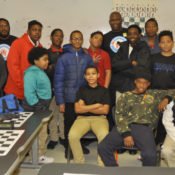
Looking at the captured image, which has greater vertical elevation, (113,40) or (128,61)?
(113,40)

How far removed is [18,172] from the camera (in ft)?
8.38

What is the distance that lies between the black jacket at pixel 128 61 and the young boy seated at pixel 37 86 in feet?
3.32

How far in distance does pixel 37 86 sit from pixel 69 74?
0.46m

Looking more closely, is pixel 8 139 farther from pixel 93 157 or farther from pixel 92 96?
pixel 93 157

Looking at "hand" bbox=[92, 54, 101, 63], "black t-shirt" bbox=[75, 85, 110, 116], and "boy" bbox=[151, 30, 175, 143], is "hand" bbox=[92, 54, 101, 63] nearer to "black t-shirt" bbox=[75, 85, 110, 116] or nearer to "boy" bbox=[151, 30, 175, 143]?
"black t-shirt" bbox=[75, 85, 110, 116]

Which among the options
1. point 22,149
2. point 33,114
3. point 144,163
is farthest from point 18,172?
point 144,163

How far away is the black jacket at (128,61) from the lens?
9.59 ft

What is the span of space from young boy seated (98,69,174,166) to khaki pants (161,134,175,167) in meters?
0.14

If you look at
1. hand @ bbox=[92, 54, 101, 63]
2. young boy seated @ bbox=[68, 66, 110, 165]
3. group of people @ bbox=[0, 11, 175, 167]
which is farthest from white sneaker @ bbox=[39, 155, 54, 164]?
hand @ bbox=[92, 54, 101, 63]

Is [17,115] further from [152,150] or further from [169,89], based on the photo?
[169,89]

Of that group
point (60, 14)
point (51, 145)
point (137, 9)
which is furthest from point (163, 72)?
point (60, 14)

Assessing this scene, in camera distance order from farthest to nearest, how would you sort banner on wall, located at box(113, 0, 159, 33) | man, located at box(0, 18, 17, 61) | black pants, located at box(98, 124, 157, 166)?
banner on wall, located at box(113, 0, 159, 33) → man, located at box(0, 18, 17, 61) → black pants, located at box(98, 124, 157, 166)

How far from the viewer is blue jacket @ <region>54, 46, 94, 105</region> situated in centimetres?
285

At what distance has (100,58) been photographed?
3193 millimetres
